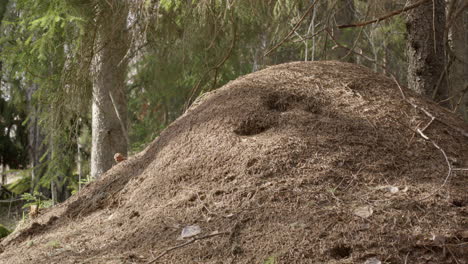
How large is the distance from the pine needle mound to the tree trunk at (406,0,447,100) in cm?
105

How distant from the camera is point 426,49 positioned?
5062 mm

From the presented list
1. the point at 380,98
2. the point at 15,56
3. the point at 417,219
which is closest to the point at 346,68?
the point at 380,98

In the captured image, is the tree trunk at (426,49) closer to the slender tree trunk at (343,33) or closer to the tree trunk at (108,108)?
the slender tree trunk at (343,33)

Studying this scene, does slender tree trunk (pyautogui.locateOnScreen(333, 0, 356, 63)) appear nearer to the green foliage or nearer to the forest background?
the forest background

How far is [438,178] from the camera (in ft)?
10.5

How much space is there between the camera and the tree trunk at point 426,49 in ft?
16.4

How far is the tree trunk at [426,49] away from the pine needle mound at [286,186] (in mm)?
1055

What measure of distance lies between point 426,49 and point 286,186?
2801mm

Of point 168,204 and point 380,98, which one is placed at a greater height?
point 380,98

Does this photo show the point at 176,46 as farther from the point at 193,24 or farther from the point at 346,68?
the point at 346,68

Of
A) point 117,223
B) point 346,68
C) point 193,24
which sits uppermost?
point 193,24

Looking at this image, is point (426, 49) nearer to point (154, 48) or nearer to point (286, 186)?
point (286, 186)

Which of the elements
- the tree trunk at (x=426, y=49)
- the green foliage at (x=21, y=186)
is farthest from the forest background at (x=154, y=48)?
the green foliage at (x=21, y=186)

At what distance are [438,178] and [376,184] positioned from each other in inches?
16.9
